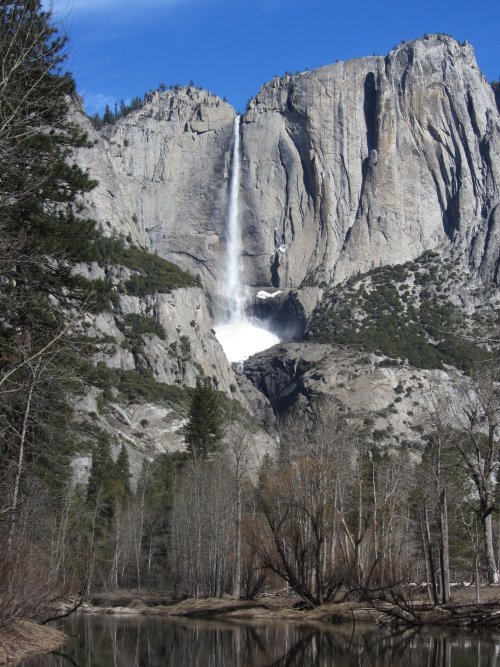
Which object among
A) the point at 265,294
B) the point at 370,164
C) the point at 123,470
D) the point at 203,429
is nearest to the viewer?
the point at 203,429

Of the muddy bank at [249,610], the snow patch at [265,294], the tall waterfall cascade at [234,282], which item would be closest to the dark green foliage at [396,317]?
the snow patch at [265,294]

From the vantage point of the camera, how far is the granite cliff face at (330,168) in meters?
174

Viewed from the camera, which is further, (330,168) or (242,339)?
(330,168)

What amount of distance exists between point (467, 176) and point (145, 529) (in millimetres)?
119028

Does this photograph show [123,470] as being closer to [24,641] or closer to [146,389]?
[146,389]

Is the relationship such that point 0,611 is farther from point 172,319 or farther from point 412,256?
point 412,256

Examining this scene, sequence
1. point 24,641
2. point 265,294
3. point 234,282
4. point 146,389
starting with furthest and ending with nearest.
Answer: point 234,282
point 265,294
point 146,389
point 24,641

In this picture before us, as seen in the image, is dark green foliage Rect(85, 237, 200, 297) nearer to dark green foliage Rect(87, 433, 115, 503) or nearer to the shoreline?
dark green foliage Rect(87, 433, 115, 503)

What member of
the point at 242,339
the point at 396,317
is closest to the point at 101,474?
the point at 396,317

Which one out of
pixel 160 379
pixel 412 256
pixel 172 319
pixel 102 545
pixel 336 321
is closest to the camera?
pixel 102 545

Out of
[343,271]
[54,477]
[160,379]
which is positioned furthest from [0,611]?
[343,271]

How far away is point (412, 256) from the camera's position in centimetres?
17225

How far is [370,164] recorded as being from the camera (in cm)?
17800

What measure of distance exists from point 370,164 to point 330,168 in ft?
25.5
